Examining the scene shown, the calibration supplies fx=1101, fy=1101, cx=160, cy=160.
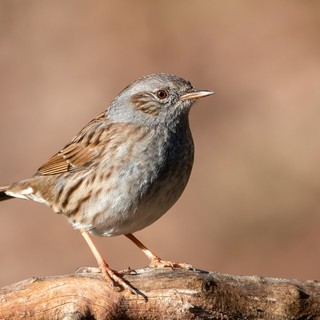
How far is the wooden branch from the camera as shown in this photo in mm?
6742

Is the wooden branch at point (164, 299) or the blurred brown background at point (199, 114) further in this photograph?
the blurred brown background at point (199, 114)

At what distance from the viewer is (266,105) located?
14.5 meters

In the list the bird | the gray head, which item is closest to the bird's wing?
the bird

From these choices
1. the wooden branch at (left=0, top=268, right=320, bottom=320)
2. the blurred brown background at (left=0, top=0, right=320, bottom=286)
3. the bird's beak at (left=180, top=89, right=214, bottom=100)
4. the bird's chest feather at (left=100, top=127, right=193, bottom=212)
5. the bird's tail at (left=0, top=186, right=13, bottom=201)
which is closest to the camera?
the wooden branch at (left=0, top=268, right=320, bottom=320)

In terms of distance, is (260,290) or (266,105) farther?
(266,105)

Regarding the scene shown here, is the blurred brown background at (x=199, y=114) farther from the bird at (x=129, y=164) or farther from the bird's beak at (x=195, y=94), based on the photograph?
the bird's beak at (x=195, y=94)

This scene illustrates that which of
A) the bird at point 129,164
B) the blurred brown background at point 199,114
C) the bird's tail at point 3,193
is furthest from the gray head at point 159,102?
the blurred brown background at point 199,114

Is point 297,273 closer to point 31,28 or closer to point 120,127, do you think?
point 120,127

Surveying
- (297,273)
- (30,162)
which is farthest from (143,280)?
(30,162)

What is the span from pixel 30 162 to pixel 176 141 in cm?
601

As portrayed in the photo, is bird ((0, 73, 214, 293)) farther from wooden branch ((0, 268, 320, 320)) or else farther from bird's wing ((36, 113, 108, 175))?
wooden branch ((0, 268, 320, 320))

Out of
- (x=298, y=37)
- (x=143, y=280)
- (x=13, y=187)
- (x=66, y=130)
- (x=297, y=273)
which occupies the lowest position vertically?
(x=143, y=280)

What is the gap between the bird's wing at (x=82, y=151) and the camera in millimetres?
7996

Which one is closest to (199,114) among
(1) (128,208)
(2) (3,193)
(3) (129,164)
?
(2) (3,193)
